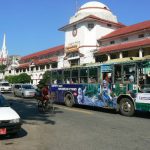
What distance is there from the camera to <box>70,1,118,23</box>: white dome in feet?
200

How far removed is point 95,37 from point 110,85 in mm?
41416

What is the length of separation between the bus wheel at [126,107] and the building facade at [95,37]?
98.2ft

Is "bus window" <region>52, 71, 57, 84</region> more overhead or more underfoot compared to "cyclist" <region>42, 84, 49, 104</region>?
more overhead

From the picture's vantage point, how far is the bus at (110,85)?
15542 mm

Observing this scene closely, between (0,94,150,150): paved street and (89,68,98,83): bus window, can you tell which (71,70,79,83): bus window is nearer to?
(89,68,98,83): bus window

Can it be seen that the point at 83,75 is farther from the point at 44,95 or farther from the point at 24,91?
the point at 24,91

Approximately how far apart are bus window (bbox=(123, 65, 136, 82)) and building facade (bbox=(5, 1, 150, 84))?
30.0 m

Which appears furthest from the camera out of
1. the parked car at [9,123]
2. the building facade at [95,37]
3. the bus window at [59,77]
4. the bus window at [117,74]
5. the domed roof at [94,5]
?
the domed roof at [94,5]

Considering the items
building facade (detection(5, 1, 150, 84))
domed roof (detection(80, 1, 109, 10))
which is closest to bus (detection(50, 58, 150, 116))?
building facade (detection(5, 1, 150, 84))

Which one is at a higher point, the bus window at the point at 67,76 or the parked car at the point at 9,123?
the bus window at the point at 67,76

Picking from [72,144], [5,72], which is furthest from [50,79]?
[5,72]

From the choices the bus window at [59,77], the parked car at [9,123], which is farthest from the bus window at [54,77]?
the parked car at [9,123]

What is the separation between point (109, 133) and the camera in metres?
11.1

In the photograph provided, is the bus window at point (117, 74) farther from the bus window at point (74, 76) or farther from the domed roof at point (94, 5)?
the domed roof at point (94, 5)
